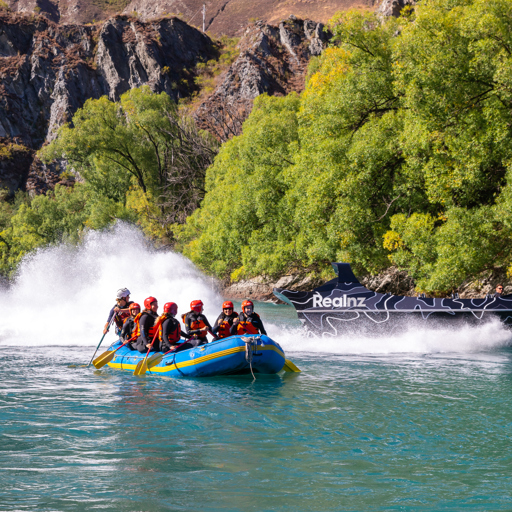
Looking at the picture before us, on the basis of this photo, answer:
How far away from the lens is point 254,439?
7301 millimetres

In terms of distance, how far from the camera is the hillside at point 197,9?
122m

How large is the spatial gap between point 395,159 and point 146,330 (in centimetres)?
1416

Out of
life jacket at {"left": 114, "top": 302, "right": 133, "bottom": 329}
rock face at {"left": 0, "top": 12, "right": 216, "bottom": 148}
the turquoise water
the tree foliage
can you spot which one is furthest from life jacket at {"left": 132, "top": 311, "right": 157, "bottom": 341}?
rock face at {"left": 0, "top": 12, "right": 216, "bottom": 148}

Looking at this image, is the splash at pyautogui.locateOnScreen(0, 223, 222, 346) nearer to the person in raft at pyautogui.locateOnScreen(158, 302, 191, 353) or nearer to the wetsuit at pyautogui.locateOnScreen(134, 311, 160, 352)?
the wetsuit at pyautogui.locateOnScreen(134, 311, 160, 352)

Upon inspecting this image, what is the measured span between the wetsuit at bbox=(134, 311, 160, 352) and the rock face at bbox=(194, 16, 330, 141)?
6545 cm

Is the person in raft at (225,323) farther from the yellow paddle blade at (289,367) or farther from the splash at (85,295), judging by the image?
the splash at (85,295)

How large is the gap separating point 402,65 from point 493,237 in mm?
6812

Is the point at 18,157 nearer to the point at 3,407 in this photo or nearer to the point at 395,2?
the point at 395,2

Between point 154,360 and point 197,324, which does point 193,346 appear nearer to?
point 197,324

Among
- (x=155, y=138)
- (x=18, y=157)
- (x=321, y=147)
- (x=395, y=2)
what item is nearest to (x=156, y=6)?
(x=18, y=157)

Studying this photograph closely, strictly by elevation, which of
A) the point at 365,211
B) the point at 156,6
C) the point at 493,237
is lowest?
the point at 493,237

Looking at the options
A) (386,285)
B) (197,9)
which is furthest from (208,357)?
(197,9)

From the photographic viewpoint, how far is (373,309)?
16656 millimetres

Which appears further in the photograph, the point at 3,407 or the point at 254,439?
the point at 3,407
